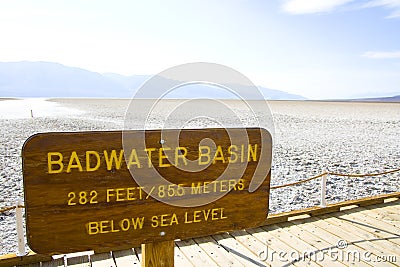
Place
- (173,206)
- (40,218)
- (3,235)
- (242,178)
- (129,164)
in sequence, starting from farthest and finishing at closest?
(3,235) < (242,178) < (173,206) < (129,164) < (40,218)

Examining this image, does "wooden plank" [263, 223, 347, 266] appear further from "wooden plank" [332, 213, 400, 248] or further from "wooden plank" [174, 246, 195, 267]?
"wooden plank" [174, 246, 195, 267]

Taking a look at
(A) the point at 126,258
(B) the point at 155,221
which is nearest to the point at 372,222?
(A) the point at 126,258

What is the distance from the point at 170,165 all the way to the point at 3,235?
5.43 metres

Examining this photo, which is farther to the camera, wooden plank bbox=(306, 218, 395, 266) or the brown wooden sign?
wooden plank bbox=(306, 218, 395, 266)

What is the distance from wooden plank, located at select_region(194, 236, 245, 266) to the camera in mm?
3507

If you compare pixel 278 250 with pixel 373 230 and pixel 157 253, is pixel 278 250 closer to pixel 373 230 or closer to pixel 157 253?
pixel 373 230

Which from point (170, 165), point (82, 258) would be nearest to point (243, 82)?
point (170, 165)

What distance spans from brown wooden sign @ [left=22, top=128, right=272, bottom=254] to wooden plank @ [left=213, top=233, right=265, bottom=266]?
144 centimetres

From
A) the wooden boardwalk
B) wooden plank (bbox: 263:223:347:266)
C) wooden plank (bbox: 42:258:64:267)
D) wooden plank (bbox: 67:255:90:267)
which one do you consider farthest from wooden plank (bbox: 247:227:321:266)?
wooden plank (bbox: 42:258:64:267)

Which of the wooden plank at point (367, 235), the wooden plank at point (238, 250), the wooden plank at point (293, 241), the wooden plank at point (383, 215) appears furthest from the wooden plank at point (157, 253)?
the wooden plank at point (383, 215)

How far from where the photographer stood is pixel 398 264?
3488 millimetres

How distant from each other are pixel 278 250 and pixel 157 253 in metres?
2.12

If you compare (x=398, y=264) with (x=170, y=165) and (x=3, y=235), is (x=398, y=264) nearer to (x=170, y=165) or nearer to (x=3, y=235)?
(x=170, y=165)

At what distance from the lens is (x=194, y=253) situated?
12.1 ft
